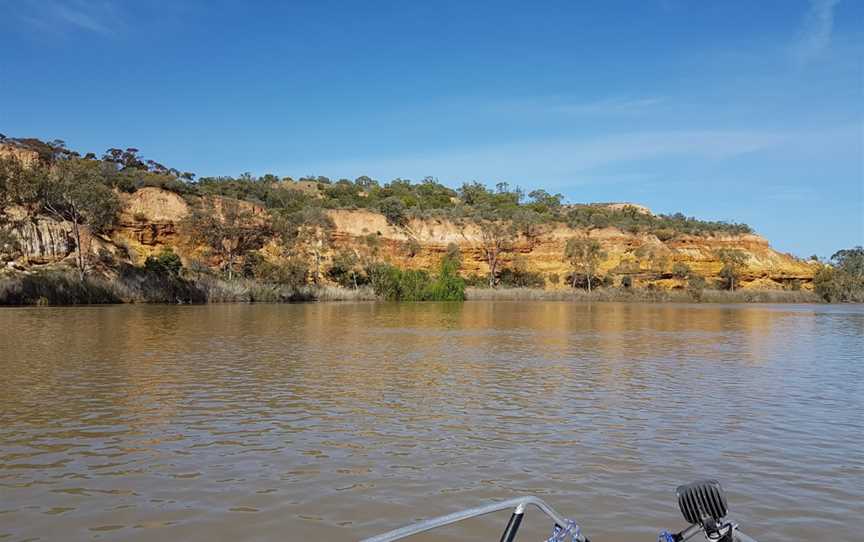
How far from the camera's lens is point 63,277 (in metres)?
38.9

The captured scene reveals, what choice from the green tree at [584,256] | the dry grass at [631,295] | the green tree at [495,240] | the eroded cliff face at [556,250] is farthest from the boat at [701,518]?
the green tree at [495,240]

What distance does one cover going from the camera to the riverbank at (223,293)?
3728cm

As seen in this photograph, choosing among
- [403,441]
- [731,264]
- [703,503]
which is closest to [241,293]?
[403,441]

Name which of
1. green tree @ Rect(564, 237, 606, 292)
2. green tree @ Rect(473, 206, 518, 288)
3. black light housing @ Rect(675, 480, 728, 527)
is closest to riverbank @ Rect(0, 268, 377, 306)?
green tree @ Rect(473, 206, 518, 288)

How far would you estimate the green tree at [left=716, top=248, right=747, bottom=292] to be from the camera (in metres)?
68.8

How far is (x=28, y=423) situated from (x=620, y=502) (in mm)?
6909

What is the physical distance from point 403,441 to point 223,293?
137ft

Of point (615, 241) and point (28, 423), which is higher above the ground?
point (615, 241)

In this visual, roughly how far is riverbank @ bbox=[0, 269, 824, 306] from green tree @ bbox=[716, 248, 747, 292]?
11.6 ft

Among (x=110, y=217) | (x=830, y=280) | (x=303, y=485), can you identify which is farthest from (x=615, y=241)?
(x=303, y=485)

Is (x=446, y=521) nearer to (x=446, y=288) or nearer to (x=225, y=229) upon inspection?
(x=225, y=229)

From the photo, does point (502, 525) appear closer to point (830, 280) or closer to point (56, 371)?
point (56, 371)

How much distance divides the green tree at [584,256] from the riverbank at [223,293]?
248cm

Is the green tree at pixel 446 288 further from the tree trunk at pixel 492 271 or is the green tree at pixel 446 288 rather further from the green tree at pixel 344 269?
the tree trunk at pixel 492 271
